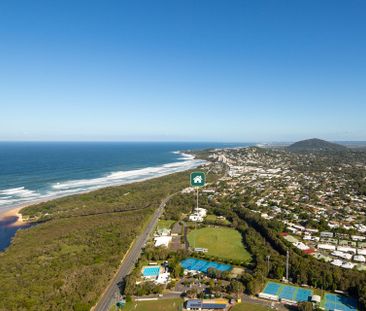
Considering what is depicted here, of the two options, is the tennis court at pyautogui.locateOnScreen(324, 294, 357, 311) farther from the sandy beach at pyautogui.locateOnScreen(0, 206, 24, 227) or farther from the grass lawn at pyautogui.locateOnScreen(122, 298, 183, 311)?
the sandy beach at pyautogui.locateOnScreen(0, 206, 24, 227)

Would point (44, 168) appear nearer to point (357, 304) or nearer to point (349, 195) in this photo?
point (349, 195)

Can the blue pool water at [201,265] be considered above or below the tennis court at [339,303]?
above

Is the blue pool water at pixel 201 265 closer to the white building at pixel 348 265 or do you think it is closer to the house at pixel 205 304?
the house at pixel 205 304

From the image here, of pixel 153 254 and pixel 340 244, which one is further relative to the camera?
pixel 340 244

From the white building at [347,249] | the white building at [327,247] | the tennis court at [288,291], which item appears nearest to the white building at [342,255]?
the white building at [347,249]

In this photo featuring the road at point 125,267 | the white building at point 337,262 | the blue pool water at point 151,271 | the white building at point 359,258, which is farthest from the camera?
the white building at point 359,258

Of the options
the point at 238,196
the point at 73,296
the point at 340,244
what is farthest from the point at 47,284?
the point at 238,196

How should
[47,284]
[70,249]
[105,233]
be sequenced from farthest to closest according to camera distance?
[105,233]
[70,249]
[47,284]
